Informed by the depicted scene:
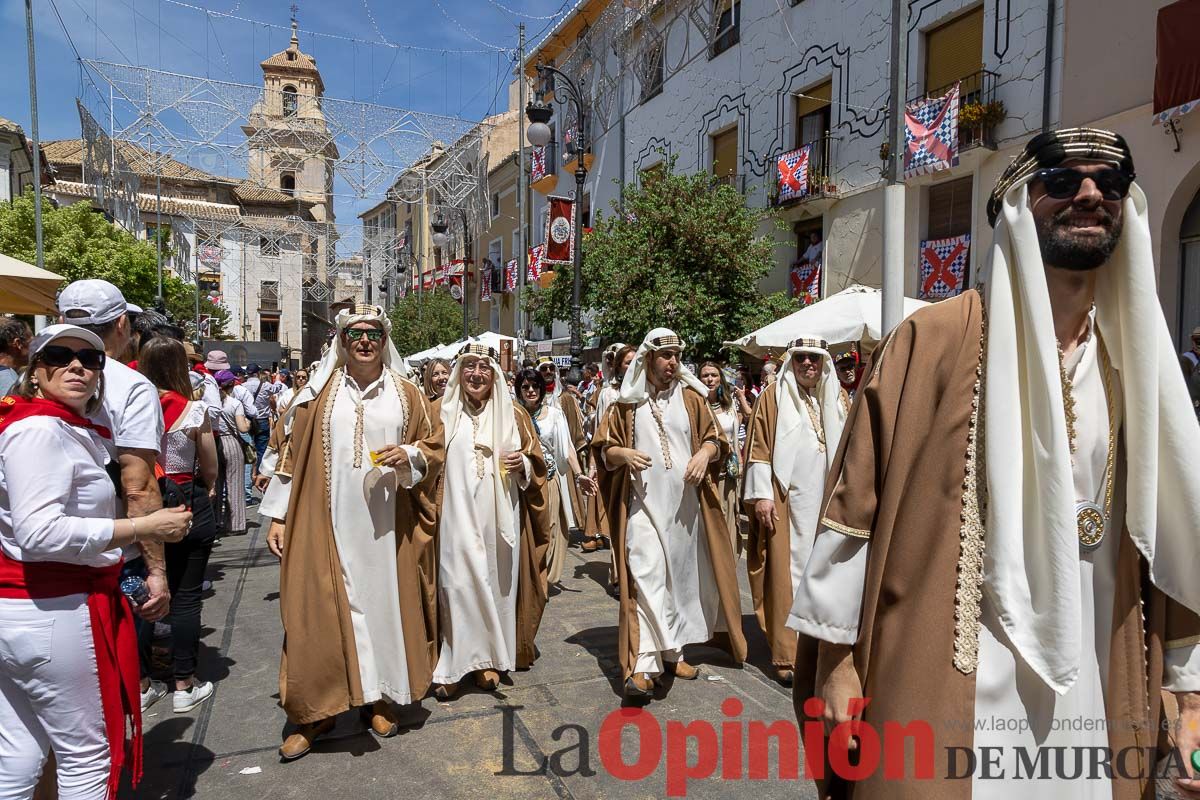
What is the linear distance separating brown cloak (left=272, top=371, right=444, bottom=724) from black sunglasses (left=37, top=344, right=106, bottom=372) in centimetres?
147

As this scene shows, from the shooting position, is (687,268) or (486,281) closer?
(687,268)

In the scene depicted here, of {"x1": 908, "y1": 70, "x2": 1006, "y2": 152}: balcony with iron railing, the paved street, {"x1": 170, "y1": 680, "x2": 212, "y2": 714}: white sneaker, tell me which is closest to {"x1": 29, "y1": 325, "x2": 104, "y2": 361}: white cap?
the paved street

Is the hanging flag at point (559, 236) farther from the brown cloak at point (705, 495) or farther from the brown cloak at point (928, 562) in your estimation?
the brown cloak at point (928, 562)

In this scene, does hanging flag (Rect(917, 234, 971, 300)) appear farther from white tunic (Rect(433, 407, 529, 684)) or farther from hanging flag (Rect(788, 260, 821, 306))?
white tunic (Rect(433, 407, 529, 684))

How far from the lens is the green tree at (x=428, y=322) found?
33781mm

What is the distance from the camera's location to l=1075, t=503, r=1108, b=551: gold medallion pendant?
1659mm

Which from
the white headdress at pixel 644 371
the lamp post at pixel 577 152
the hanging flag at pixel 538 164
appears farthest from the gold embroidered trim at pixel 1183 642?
the hanging flag at pixel 538 164

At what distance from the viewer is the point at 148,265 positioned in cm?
2545

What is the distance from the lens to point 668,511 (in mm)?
4410

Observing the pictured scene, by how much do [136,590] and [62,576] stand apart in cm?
42

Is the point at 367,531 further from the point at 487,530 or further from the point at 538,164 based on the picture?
the point at 538,164

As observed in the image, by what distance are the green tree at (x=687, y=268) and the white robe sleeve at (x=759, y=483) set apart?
9.90 m

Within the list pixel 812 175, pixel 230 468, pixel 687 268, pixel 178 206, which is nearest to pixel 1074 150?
pixel 230 468

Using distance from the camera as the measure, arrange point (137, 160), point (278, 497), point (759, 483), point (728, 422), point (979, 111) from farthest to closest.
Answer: point (137, 160) < point (979, 111) < point (728, 422) < point (759, 483) < point (278, 497)
